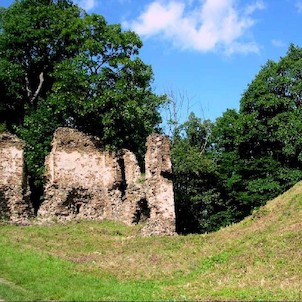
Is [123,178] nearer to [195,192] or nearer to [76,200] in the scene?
[76,200]

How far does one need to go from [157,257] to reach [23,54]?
19394 millimetres

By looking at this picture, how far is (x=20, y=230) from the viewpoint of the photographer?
2209cm

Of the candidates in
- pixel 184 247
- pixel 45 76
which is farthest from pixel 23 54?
pixel 184 247

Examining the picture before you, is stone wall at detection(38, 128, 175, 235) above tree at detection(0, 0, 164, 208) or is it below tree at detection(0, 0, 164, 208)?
below

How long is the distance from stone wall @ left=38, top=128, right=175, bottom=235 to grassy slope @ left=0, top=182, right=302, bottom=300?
13.6 ft

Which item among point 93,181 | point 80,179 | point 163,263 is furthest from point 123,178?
point 163,263

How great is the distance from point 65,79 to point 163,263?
1543 cm

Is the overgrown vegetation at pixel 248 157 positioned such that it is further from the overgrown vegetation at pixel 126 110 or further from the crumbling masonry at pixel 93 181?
the crumbling masonry at pixel 93 181

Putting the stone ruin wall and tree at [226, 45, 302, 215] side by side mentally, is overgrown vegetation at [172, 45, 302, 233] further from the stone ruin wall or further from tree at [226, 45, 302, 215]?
the stone ruin wall

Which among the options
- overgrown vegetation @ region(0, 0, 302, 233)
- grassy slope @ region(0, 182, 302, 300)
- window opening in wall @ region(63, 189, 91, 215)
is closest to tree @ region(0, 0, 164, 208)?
overgrown vegetation @ region(0, 0, 302, 233)

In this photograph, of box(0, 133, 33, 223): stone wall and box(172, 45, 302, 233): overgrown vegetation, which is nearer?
box(0, 133, 33, 223): stone wall

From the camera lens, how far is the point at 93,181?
1110 inches

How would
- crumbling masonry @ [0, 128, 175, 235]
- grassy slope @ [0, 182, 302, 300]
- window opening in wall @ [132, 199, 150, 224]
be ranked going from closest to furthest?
grassy slope @ [0, 182, 302, 300], crumbling masonry @ [0, 128, 175, 235], window opening in wall @ [132, 199, 150, 224]

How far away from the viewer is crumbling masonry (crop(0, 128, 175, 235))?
25922 mm
